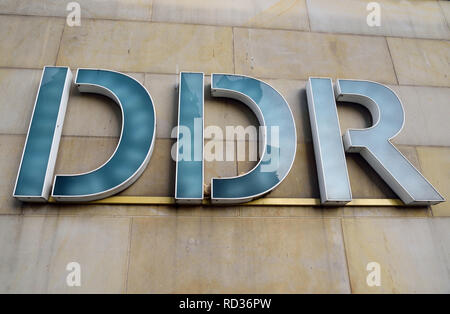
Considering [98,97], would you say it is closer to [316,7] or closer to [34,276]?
[34,276]

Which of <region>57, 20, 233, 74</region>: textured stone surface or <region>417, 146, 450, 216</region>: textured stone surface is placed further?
<region>57, 20, 233, 74</region>: textured stone surface

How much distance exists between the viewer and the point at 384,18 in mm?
8320

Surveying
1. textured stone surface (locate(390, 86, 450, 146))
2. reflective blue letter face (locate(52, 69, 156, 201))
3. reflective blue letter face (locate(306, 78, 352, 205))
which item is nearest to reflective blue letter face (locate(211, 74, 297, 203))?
reflective blue letter face (locate(306, 78, 352, 205))

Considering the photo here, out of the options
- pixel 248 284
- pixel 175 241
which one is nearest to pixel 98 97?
pixel 175 241

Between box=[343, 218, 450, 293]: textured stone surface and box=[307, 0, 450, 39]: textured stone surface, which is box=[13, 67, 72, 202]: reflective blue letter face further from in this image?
box=[307, 0, 450, 39]: textured stone surface

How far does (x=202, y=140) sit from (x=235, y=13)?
3.87 metres

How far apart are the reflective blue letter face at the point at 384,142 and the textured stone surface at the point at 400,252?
543 mm

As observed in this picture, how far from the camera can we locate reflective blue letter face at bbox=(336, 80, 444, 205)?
5.83 meters

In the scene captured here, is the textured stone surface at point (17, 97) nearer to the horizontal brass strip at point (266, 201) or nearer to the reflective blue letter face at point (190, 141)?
the horizontal brass strip at point (266, 201)

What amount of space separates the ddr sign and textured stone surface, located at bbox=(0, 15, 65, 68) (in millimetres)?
853

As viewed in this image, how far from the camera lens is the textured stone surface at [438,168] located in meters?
6.10

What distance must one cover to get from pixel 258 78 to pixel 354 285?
457 cm

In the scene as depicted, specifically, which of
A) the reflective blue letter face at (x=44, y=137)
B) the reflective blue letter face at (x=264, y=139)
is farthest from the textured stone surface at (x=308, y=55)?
the reflective blue letter face at (x=44, y=137)

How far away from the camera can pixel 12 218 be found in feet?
17.6
